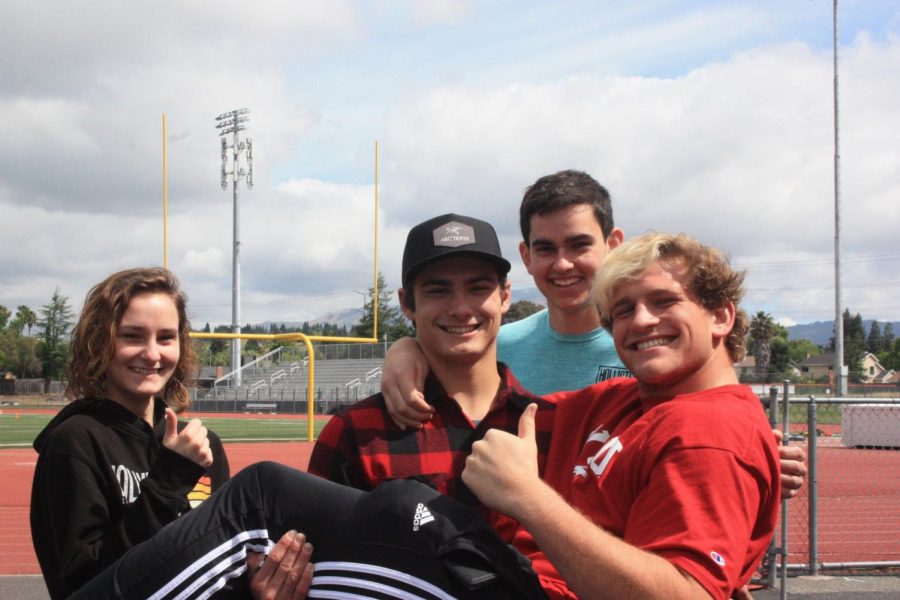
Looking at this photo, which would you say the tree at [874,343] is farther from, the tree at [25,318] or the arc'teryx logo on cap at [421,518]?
the arc'teryx logo on cap at [421,518]

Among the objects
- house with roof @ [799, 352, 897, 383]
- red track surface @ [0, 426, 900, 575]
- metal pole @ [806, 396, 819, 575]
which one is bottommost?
house with roof @ [799, 352, 897, 383]

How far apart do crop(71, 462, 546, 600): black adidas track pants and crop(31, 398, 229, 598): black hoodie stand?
0.38 meters

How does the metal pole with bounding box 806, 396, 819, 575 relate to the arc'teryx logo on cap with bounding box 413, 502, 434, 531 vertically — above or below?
below

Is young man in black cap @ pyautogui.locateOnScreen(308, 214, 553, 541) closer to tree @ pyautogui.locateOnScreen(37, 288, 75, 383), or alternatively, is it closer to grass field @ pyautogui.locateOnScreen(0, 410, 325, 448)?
grass field @ pyautogui.locateOnScreen(0, 410, 325, 448)

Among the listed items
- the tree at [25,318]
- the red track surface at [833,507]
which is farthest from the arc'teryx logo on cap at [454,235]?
the tree at [25,318]

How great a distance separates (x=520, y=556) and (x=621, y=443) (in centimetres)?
34

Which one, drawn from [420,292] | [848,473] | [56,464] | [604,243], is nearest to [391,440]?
[420,292]

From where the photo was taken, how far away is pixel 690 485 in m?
1.66

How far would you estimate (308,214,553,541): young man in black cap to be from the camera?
2.34 meters

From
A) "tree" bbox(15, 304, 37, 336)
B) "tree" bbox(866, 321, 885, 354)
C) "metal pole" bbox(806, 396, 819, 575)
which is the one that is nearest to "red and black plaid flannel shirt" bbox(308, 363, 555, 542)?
"metal pole" bbox(806, 396, 819, 575)

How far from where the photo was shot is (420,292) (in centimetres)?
253

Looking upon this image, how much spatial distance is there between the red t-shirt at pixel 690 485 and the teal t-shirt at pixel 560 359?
44.7 inches

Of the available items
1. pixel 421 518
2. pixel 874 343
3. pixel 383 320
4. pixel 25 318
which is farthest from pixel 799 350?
pixel 421 518

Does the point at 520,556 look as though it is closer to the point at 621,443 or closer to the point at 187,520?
the point at 621,443
